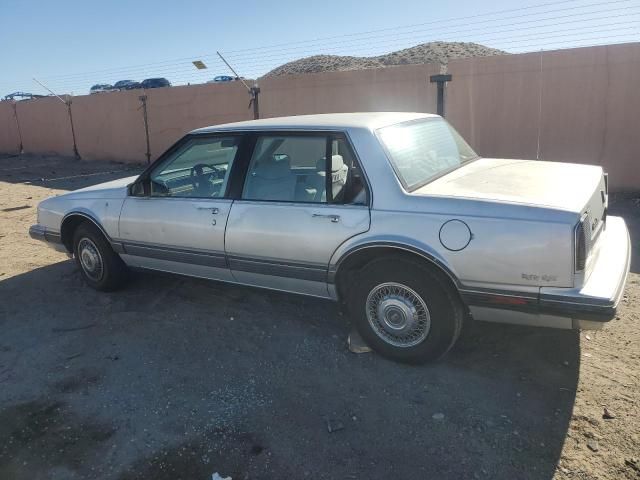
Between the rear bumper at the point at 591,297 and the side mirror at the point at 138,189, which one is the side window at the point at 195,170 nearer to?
the side mirror at the point at 138,189

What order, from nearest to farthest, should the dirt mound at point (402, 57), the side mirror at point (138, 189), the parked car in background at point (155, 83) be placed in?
the side mirror at point (138, 189)
the dirt mound at point (402, 57)
the parked car in background at point (155, 83)

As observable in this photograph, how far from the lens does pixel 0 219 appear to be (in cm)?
858

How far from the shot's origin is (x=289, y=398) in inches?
126

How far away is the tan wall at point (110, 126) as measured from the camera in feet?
48.3

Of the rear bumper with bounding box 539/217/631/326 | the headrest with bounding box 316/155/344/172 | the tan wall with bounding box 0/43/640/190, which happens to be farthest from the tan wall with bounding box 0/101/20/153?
the rear bumper with bounding box 539/217/631/326

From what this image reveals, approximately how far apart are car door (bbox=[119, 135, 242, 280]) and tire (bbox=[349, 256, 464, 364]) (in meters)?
1.24

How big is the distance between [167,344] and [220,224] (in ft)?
3.27

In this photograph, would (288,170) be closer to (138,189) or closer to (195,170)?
(195,170)

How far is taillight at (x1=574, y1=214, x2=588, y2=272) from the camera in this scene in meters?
2.77

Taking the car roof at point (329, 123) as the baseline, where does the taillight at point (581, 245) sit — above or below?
below

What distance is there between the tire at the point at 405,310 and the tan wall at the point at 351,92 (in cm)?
670

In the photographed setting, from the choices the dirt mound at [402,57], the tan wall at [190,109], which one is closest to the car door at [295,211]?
the tan wall at [190,109]

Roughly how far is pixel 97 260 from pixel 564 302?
3989mm

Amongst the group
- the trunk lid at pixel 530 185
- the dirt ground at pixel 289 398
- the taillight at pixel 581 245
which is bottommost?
the dirt ground at pixel 289 398
